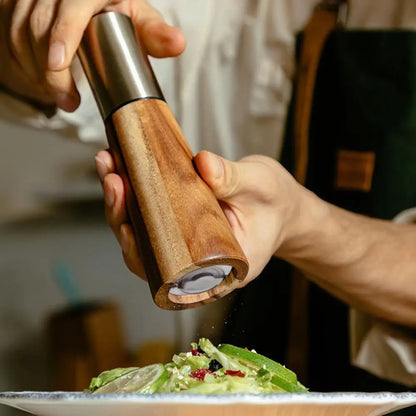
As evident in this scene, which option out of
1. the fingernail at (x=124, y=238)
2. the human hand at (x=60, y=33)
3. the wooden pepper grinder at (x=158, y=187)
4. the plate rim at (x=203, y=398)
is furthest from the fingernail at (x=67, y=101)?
the plate rim at (x=203, y=398)

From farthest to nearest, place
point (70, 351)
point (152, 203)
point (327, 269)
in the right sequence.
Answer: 1. point (70, 351)
2. point (327, 269)
3. point (152, 203)

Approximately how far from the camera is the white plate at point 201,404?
469mm

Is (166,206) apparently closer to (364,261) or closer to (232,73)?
(364,261)

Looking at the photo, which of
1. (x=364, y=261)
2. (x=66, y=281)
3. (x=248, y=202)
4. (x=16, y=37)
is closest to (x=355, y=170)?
(x=364, y=261)

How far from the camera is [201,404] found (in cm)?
47

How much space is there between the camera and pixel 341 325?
1.30 meters

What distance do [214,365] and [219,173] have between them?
17 centimetres

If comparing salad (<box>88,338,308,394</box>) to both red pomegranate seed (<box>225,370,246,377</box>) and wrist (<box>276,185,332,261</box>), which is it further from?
wrist (<box>276,185,332,261</box>)

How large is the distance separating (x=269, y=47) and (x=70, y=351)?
86cm

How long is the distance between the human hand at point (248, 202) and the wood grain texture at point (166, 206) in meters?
0.02

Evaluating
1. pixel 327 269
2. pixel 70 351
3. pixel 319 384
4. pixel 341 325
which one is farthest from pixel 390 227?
pixel 70 351

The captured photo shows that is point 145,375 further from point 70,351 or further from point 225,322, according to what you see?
point 70,351

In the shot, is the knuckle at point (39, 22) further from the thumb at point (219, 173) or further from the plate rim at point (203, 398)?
the plate rim at point (203, 398)

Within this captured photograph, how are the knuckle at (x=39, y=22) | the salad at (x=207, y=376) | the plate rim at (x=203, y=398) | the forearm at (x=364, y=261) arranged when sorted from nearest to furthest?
the plate rim at (x=203, y=398), the salad at (x=207, y=376), the knuckle at (x=39, y=22), the forearm at (x=364, y=261)
